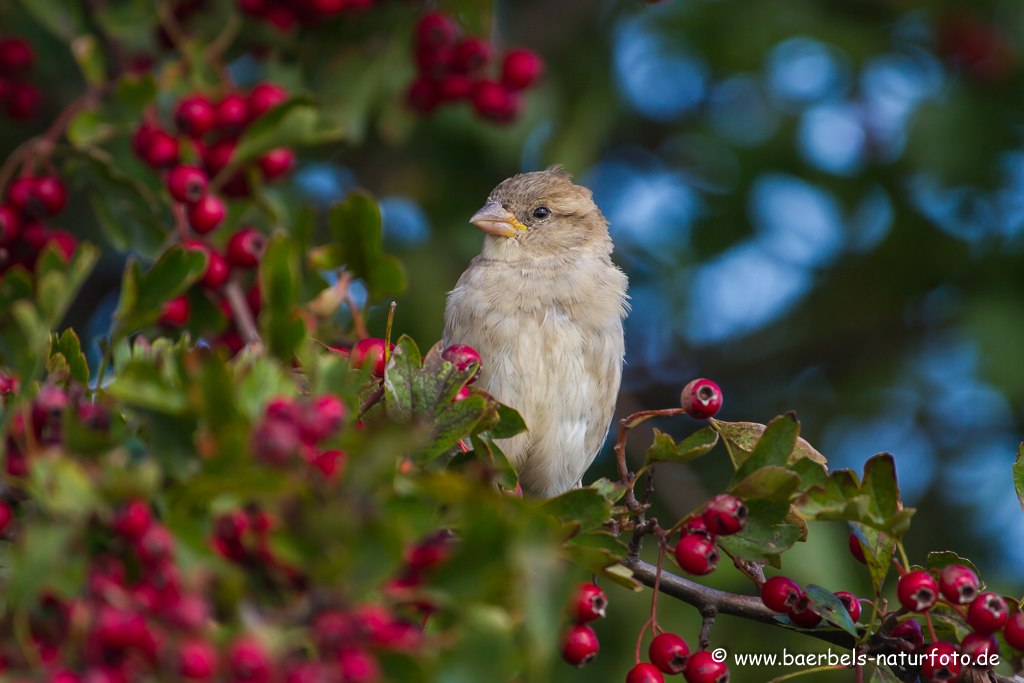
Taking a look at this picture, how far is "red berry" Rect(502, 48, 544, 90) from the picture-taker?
390 centimetres

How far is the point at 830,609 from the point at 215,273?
1.82 metres

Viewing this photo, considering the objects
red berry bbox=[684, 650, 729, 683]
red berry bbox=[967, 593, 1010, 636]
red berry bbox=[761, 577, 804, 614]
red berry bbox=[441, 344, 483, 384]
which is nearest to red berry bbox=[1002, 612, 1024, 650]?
red berry bbox=[967, 593, 1010, 636]

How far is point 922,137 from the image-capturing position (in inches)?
187

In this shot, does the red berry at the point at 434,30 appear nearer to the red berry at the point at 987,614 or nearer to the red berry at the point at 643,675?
the red berry at the point at 643,675

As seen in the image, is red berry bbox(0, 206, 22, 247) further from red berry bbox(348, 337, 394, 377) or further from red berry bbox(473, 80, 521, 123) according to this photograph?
red berry bbox(473, 80, 521, 123)

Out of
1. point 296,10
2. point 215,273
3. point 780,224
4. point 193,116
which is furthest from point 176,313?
point 780,224

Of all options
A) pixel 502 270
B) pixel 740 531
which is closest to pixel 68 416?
pixel 740 531

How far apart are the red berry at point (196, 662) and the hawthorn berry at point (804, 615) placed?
4.45 feet

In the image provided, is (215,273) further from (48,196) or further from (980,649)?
(980,649)

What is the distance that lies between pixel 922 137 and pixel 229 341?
3.54 meters

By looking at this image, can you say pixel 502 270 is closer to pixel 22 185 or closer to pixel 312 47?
pixel 312 47

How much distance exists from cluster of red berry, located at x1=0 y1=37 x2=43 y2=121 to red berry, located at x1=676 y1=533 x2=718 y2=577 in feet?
10.0

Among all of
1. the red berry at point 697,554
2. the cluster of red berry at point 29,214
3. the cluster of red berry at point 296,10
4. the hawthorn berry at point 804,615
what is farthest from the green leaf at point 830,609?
the cluster of red berry at point 296,10

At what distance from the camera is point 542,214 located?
174 inches
